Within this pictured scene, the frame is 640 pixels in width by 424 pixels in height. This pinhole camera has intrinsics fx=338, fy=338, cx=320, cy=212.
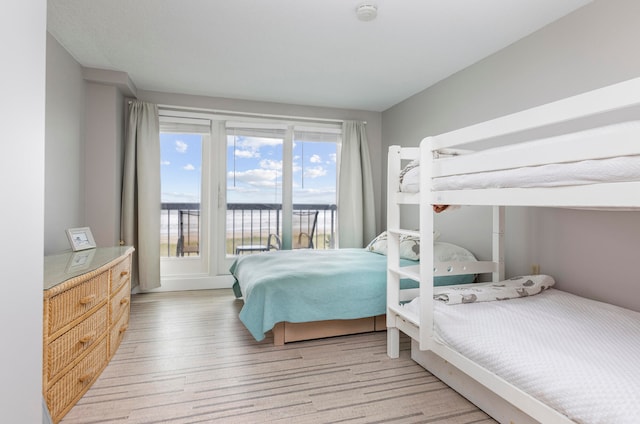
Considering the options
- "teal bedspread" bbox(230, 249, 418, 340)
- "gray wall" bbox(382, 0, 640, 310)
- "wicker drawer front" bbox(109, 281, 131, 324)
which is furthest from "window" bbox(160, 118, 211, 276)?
"gray wall" bbox(382, 0, 640, 310)

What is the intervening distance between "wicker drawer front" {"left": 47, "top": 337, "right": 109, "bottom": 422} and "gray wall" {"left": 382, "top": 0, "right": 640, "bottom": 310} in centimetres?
306

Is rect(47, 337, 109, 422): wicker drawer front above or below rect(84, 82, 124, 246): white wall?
below

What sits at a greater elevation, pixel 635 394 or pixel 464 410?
pixel 635 394

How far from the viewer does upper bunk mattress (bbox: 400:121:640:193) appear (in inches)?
44.2

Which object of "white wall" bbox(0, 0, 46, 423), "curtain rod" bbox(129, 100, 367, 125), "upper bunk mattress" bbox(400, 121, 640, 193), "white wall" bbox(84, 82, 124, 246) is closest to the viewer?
"white wall" bbox(0, 0, 46, 423)

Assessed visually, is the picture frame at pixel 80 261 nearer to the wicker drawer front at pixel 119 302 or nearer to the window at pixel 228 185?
the wicker drawer front at pixel 119 302

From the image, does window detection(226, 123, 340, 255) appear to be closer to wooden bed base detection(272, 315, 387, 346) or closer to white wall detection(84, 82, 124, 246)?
white wall detection(84, 82, 124, 246)

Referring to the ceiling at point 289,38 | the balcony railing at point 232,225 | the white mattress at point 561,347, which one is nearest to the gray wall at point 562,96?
the ceiling at point 289,38

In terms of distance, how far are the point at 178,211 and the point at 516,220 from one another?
3.83m

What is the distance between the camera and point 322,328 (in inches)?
106

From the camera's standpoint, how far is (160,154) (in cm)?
405

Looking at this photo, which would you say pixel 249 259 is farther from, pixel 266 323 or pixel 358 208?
pixel 358 208

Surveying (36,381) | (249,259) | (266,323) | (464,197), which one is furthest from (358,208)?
(36,381)

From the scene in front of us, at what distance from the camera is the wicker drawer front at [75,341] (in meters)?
1.59
